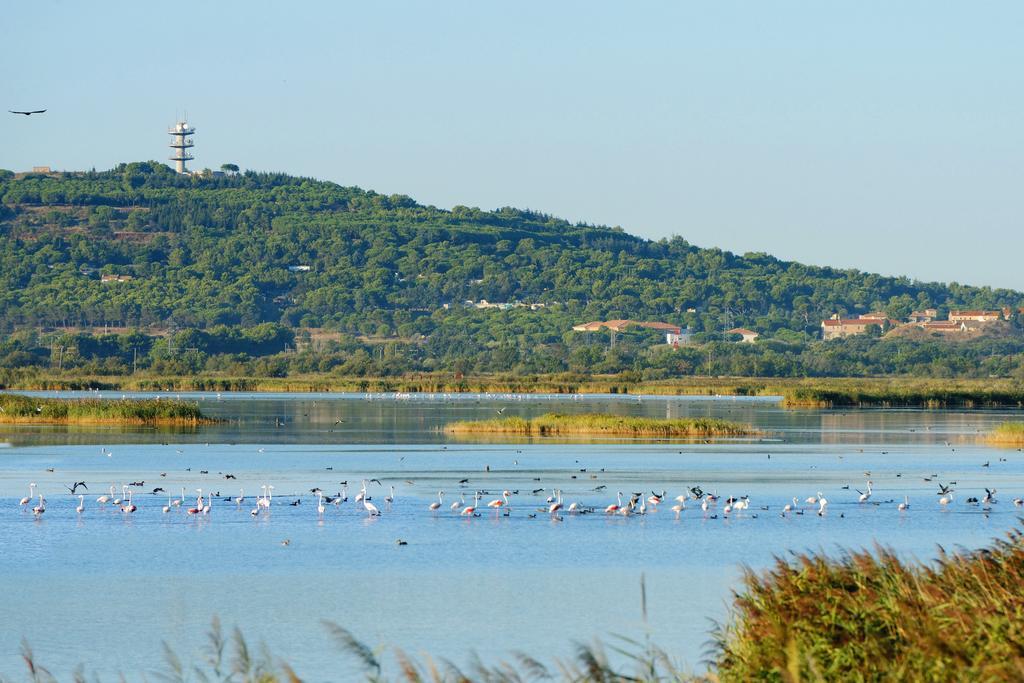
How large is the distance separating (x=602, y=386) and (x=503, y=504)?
78663 millimetres

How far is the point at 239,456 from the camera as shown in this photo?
46188mm

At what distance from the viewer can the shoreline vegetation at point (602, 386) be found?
8681 cm

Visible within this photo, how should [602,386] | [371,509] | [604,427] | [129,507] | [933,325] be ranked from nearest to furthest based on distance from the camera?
[129,507] → [371,509] → [604,427] → [602,386] → [933,325]

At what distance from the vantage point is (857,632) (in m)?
13.3

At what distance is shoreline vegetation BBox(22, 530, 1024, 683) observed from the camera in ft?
37.6

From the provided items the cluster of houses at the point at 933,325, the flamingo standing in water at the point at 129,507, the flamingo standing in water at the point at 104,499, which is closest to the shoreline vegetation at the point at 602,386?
the flamingo standing in water at the point at 104,499

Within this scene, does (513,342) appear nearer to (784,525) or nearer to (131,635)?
(784,525)

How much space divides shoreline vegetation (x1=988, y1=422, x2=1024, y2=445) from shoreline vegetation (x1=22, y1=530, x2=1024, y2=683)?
39.4 m

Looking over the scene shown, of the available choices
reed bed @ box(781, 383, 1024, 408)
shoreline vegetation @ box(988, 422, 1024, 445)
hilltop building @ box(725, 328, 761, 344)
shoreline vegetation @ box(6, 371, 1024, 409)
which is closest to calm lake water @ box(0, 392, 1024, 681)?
shoreline vegetation @ box(988, 422, 1024, 445)

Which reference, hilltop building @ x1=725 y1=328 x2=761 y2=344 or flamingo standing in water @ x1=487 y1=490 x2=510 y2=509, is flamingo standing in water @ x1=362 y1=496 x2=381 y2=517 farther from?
hilltop building @ x1=725 y1=328 x2=761 y2=344

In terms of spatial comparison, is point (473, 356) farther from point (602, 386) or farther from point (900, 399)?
point (900, 399)

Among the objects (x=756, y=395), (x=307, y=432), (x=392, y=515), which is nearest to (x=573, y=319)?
(x=756, y=395)

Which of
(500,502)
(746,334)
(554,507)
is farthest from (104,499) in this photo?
(746,334)

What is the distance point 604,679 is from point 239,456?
3646 cm
